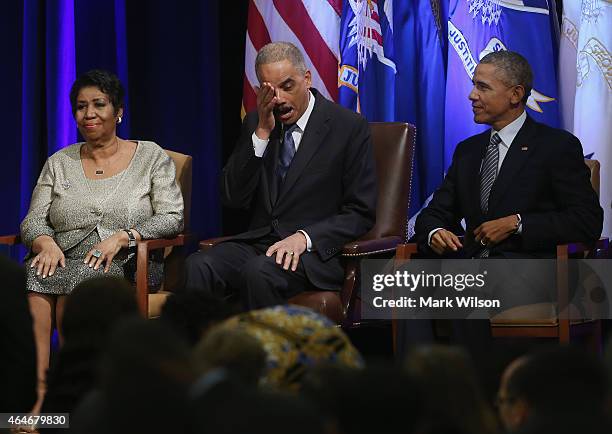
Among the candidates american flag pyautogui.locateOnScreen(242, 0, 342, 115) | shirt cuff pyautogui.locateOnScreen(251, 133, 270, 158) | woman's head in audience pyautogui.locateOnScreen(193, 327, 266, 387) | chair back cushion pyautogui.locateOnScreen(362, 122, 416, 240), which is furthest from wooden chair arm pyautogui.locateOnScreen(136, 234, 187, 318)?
woman's head in audience pyautogui.locateOnScreen(193, 327, 266, 387)

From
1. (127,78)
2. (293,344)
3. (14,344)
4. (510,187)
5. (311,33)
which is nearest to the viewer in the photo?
(293,344)

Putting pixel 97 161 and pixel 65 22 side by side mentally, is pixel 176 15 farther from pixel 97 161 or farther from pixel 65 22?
pixel 97 161

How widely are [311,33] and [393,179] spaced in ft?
3.34

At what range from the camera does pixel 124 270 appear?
14.1 ft

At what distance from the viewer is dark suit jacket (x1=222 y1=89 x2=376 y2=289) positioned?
4.28m

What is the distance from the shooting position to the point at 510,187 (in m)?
4.13

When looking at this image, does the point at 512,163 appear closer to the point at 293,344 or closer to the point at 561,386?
the point at 293,344

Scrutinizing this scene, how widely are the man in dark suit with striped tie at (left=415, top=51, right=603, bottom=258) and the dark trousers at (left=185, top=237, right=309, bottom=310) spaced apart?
0.56m

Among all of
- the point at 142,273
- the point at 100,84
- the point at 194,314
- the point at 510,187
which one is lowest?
the point at 142,273

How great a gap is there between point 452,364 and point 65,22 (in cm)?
421

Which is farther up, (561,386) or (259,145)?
(259,145)

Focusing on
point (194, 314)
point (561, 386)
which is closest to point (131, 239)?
point (194, 314)

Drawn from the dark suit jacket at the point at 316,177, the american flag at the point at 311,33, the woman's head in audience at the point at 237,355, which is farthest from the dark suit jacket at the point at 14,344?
the american flag at the point at 311,33

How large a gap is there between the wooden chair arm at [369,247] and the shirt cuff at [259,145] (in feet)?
1.76
